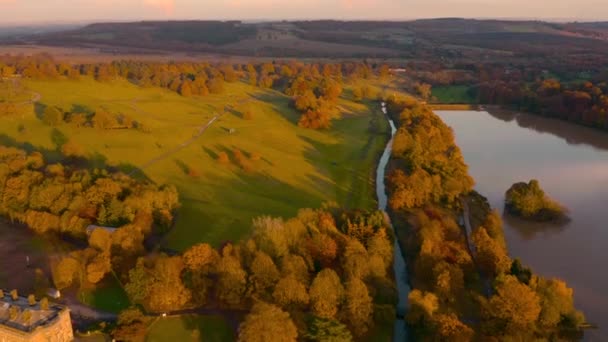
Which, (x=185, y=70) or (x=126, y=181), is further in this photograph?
(x=185, y=70)

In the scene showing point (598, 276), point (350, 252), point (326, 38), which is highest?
point (326, 38)

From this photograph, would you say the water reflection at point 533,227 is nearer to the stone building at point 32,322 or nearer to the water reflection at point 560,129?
the water reflection at point 560,129

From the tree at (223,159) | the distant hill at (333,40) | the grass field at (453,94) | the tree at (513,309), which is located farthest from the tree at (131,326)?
the distant hill at (333,40)

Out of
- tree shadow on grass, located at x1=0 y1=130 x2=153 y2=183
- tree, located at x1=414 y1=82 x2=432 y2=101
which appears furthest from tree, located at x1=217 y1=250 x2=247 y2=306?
tree, located at x1=414 y1=82 x2=432 y2=101

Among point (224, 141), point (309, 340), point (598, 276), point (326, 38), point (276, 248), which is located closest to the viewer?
point (309, 340)

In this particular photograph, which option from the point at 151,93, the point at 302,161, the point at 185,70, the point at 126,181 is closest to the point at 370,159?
the point at 302,161

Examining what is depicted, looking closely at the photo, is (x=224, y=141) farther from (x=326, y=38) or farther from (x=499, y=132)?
(x=326, y=38)

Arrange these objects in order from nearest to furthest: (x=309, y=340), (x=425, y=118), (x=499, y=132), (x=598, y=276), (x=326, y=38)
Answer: (x=309, y=340)
(x=598, y=276)
(x=425, y=118)
(x=499, y=132)
(x=326, y=38)
